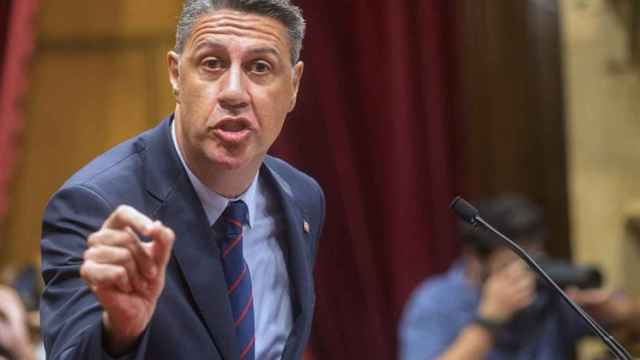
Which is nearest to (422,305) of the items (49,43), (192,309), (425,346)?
(425,346)

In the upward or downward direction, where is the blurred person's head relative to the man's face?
downward

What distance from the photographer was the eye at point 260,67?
1717 millimetres

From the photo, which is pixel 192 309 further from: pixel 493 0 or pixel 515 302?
pixel 493 0

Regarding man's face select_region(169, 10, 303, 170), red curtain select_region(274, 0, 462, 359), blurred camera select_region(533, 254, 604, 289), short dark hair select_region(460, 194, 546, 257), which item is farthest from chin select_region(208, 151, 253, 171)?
red curtain select_region(274, 0, 462, 359)

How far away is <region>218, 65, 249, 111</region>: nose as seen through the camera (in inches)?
66.0

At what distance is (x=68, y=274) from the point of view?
153 cm

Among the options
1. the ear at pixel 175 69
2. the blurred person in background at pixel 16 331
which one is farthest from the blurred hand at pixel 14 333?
the ear at pixel 175 69

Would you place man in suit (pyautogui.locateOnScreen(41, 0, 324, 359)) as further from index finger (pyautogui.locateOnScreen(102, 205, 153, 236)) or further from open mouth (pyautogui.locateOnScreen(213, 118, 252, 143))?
index finger (pyautogui.locateOnScreen(102, 205, 153, 236))

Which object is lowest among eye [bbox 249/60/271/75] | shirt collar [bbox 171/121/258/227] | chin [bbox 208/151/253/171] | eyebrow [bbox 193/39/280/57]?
shirt collar [bbox 171/121/258/227]

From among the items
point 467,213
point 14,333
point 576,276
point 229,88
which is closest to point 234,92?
point 229,88

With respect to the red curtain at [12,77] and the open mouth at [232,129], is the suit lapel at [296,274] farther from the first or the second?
the red curtain at [12,77]

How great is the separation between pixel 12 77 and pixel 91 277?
2560 millimetres

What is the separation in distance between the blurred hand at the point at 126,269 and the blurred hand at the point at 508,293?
1784mm

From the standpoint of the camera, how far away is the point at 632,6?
3.71 m
